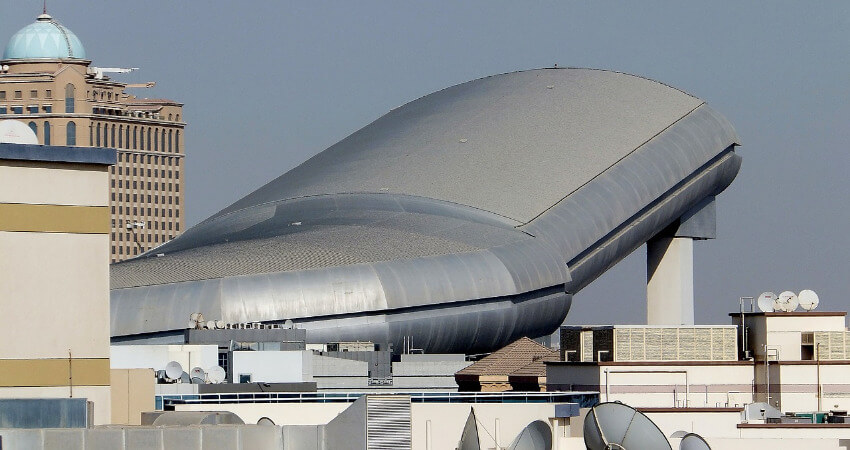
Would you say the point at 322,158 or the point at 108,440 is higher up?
the point at 322,158

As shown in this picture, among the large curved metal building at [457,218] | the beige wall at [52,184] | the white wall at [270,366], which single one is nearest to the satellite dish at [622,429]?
the beige wall at [52,184]

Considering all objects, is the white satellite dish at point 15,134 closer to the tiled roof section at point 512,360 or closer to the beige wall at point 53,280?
the beige wall at point 53,280

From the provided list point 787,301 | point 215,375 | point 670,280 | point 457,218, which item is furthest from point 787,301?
point 670,280

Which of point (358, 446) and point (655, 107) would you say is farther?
point (655, 107)

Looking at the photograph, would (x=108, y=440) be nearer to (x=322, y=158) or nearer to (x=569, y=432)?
(x=569, y=432)

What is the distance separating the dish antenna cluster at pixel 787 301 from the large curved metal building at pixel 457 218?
148 feet

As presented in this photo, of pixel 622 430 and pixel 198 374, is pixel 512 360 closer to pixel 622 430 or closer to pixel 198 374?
pixel 198 374

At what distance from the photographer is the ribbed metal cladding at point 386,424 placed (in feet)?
84.7

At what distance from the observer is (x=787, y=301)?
57.2 metres

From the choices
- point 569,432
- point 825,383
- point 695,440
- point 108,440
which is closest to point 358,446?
point 108,440

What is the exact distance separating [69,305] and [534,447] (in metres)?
7.02

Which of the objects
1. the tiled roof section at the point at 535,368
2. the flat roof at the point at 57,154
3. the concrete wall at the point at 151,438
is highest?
the flat roof at the point at 57,154

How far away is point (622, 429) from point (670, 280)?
100 metres

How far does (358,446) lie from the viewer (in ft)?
84.5
